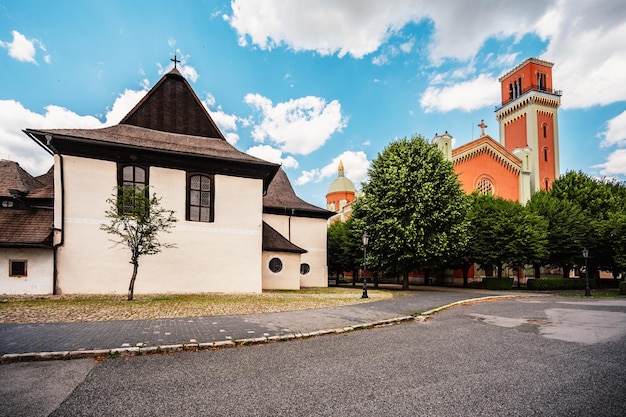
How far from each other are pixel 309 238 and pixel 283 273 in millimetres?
7917

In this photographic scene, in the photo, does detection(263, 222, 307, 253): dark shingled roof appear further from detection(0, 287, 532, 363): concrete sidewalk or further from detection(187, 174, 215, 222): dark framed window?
detection(0, 287, 532, 363): concrete sidewalk

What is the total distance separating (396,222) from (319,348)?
16162mm

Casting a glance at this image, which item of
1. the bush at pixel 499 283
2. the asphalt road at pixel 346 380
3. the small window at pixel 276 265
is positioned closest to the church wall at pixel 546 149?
the bush at pixel 499 283

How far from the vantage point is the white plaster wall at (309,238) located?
31906 millimetres

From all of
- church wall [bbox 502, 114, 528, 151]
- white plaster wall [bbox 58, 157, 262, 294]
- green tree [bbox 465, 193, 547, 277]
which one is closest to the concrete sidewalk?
white plaster wall [bbox 58, 157, 262, 294]

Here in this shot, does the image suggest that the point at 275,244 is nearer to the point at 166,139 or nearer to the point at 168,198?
the point at 168,198

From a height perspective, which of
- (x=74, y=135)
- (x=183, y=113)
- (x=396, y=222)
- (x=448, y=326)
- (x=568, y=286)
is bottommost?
(x=568, y=286)

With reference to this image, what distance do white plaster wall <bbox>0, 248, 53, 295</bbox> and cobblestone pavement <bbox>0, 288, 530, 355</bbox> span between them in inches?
390

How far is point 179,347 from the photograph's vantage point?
22.0 feet

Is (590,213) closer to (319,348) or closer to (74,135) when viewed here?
(319,348)

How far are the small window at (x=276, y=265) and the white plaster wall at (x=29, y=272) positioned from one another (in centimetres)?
1290

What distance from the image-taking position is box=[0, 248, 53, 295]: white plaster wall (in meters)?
16.6

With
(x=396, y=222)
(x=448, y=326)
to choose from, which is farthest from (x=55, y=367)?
(x=396, y=222)

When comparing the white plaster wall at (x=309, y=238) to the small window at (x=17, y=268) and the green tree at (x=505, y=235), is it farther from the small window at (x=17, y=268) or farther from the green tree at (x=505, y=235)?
the small window at (x=17, y=268)
